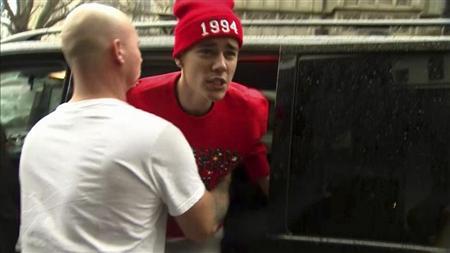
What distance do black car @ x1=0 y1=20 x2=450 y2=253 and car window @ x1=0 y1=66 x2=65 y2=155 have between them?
45.1 inches

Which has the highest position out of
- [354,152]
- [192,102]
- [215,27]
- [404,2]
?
[404,2]

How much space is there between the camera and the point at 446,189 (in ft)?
6.37

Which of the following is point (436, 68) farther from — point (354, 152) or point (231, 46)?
point (231, 46)

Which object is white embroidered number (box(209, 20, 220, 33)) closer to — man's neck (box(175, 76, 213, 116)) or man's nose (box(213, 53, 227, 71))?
man's nose (box(213, 53, 227, 71))

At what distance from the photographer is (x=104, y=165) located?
59.7 inches

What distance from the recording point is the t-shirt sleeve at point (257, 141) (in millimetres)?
2023

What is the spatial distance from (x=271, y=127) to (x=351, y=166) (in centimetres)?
32

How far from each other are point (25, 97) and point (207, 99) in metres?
1.34

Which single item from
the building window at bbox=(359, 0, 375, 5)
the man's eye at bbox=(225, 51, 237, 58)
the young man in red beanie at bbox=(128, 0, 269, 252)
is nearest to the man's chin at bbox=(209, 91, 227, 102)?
the young man in red beanie at bbox=(128, 0, 269, 252)

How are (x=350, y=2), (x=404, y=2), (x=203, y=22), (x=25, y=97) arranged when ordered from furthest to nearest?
(x=350, y=2) → (x=404, y=2) → (x=25, y=97) → (x=203, y=22)

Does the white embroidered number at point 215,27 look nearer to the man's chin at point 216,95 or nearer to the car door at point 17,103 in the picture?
the man's chin at point 216,95

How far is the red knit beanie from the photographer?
188 cm

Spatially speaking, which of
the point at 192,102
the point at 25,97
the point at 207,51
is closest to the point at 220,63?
the point at 207,51

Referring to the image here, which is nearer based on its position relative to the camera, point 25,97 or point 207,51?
point 207,51
